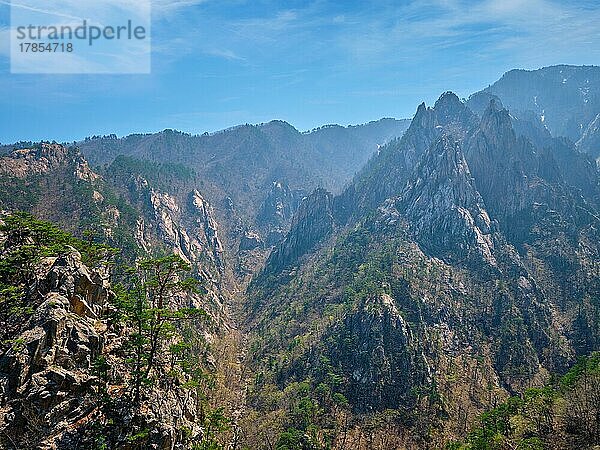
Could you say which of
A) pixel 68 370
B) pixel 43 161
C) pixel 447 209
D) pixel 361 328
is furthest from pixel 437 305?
pixel 43 161

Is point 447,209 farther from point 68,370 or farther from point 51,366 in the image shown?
point 51,366

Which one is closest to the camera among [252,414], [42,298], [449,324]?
[42,298]

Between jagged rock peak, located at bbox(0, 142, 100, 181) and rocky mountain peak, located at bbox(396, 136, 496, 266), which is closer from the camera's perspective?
jagged rock peak, located at bbox(0, 142, 100, 181)

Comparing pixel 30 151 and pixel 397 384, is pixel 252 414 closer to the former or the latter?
pixel 397 384

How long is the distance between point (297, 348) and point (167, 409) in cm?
8044

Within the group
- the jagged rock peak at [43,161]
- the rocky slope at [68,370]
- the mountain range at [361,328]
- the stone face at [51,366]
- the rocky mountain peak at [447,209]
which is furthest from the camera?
the rocky mountain peak at [447,209]

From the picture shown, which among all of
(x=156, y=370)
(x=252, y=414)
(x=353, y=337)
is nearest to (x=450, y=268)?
(x=353, y=337)

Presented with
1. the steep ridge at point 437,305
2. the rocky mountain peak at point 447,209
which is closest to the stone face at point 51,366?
the steep ridge at point 437,305

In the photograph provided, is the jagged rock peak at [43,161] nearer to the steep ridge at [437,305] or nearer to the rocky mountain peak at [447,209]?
the steep ridge at [437,305]

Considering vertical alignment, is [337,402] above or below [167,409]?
below

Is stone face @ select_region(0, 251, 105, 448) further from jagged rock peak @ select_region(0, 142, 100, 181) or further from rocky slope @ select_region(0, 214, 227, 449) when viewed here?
jagged rock peak @ select_region(0, 142, 100, 181)

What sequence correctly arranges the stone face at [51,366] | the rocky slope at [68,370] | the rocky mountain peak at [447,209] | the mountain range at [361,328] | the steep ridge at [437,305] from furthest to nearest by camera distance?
the rocky mountain peak at [447,209] < the steep ridge at [437,305] < the mountain range at [361,328] < the rocky slope at [68,370] < the stone face at [51,366]

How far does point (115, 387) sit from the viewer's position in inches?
1714

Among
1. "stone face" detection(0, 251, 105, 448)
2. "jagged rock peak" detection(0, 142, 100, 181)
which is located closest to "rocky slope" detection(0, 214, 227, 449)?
"stone face" detection(0, 251, 105, 448)
